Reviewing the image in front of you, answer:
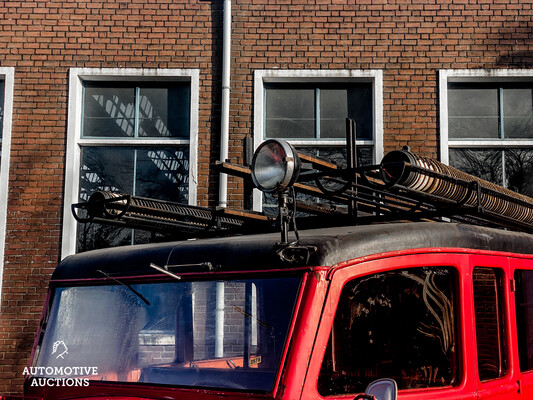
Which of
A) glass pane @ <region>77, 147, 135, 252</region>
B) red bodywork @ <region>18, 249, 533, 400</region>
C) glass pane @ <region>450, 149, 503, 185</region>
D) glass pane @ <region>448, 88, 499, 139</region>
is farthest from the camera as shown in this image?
glass pane @ <region>448, 88, 499, 139</region>

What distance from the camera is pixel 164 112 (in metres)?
9.02

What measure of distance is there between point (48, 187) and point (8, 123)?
0.98m

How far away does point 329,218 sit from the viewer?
12.5 feet

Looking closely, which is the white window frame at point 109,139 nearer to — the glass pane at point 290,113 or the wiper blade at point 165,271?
the glass pane at point 290,113

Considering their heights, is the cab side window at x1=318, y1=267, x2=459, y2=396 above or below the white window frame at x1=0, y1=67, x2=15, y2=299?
below

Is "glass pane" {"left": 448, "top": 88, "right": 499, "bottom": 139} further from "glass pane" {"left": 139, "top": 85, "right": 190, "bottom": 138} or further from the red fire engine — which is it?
the red fire engine

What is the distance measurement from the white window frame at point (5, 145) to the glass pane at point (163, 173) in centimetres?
160

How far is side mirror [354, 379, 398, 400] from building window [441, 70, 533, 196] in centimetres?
664

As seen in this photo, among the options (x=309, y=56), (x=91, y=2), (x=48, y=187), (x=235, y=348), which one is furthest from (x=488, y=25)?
(x=235, y=348)

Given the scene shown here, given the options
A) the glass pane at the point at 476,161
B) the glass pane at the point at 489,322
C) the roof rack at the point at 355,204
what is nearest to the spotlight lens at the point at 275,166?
the roof rack at the point at 355,204

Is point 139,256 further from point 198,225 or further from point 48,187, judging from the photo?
point 48,187

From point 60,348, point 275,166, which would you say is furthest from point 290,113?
point 275,166

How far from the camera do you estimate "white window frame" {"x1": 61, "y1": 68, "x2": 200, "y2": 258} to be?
8672 mm

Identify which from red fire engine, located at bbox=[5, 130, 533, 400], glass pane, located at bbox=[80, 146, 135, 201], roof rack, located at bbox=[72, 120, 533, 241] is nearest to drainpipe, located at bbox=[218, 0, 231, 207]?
glass pane, located at bbox=[80, 146, 135, 201]
